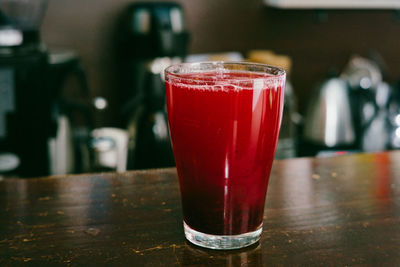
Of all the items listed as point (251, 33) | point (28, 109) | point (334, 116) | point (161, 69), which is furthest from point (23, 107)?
point (251, 33)

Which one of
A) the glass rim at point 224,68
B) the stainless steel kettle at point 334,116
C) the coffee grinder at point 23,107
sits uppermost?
the glass rim at point 224,68

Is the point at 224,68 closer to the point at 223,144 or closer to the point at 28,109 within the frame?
the point at 223,144

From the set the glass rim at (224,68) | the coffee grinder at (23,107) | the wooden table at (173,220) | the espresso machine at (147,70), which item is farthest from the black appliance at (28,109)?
the glass rim at (224,68)

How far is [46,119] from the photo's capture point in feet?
4.18

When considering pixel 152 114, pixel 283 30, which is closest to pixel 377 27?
pixel 283 30

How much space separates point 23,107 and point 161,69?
1.67ft

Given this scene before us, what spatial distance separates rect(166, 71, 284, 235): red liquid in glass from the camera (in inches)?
17.6

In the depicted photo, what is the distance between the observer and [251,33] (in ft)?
7.33

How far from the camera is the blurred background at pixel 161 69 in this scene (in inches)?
54.2

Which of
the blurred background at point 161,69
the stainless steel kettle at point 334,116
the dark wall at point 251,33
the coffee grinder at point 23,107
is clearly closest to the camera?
the coffee grinder at point 23,107

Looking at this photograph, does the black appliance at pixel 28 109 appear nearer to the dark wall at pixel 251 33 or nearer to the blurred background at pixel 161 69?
the blurred background at pixel 161 69

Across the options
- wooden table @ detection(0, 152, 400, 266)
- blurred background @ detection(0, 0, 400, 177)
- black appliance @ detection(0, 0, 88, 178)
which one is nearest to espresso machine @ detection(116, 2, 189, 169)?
blurred background @ detection(0, 0, 400, 177)

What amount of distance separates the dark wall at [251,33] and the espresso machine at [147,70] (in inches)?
3.1

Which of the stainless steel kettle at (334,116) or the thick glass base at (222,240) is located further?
the stainless steel kettle at (334,116)
